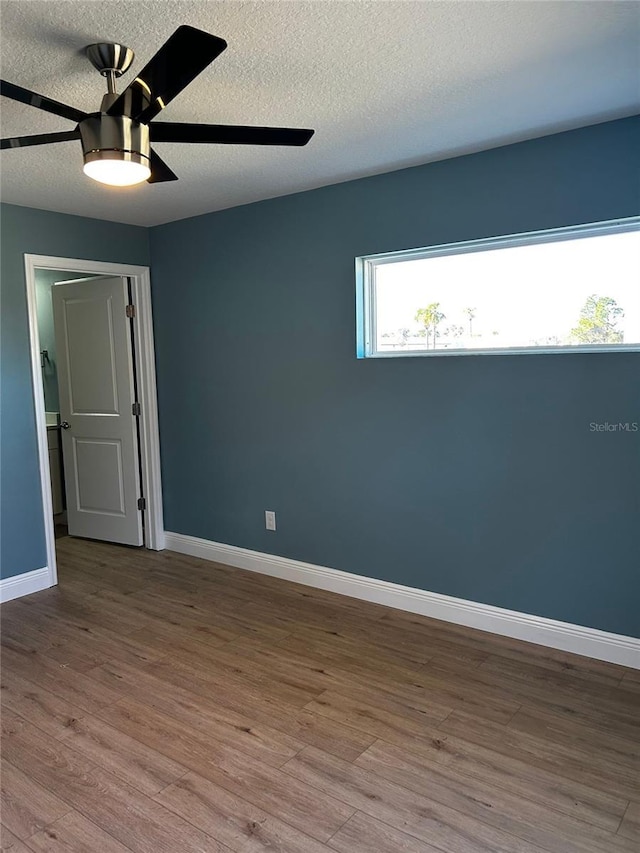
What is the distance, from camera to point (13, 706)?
2527mm

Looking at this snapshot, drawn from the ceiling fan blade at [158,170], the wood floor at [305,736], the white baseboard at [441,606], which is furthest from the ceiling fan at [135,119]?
the white baseboard at [441,606]

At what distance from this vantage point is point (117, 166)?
5.56 ft

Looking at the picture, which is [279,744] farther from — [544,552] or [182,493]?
[182,493]

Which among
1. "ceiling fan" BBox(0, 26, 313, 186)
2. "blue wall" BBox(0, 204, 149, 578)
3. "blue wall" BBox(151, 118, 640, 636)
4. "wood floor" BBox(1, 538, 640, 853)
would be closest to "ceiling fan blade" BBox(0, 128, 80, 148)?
"ceiling fan" BBox(0, 26, 313, 186)

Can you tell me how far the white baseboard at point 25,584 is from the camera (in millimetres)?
3663

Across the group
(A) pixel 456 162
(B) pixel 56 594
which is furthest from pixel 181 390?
(A) pixel 456 162

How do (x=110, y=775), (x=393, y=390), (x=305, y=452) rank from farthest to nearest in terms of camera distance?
(x=305, y=452)
(x=393, y=390)
(x=110, y=775)

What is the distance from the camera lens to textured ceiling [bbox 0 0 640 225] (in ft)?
5.49

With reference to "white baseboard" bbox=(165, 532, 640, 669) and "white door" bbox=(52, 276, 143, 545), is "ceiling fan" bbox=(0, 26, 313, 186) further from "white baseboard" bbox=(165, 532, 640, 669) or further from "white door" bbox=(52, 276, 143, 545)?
"white door" bbox=(52, 276, 143, 545)

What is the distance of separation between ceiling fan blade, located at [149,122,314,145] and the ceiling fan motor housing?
97 mm

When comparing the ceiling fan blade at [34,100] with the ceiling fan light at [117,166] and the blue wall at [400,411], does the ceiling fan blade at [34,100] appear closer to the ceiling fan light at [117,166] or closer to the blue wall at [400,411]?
the ceiling fan light at [117,166]

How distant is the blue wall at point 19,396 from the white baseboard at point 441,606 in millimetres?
1166

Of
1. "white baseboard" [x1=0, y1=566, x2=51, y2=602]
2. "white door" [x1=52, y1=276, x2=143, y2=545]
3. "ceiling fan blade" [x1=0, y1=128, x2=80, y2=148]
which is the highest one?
"ceiling fan blade" [x1=0, y1=128, x2=80, y2=148]

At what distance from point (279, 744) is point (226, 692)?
0.45 metres
